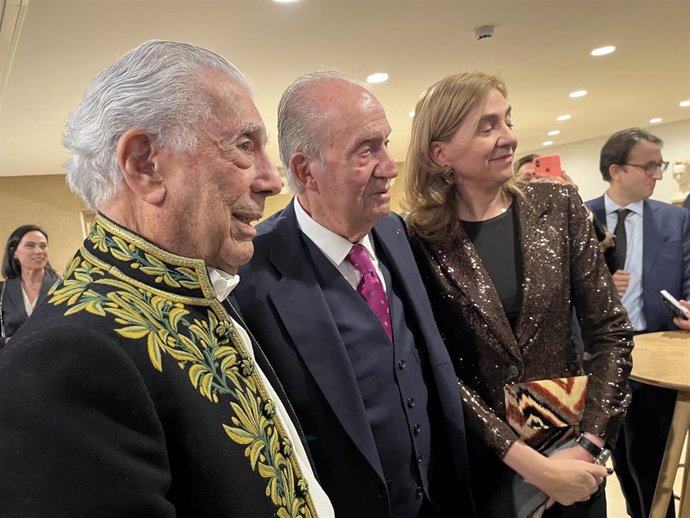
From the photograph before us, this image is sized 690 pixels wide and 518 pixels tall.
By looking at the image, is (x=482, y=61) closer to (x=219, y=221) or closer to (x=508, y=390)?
(x=508, y=390)

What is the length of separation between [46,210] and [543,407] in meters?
11.4

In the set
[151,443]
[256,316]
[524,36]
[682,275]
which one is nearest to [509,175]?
[256,316]

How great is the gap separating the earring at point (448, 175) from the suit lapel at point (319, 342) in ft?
1.63

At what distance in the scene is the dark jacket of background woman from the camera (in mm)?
4109

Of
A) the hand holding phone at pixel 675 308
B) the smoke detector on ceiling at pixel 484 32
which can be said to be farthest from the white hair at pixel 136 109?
the smoke detector on ceiling at pixel 484 32

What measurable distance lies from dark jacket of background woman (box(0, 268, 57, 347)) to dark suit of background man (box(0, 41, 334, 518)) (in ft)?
12.3

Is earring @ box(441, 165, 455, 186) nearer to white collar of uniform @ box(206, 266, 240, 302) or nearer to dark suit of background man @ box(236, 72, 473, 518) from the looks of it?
dark suit of background man @ box(236, 72, 473, 518)

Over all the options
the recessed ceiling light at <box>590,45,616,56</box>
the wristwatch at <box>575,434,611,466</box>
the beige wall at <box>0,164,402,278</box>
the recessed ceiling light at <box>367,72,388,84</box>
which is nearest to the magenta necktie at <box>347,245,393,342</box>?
the wristwatch at <box>575,434,611,466</box>

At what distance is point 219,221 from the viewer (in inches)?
31.0

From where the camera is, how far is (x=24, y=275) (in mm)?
4422

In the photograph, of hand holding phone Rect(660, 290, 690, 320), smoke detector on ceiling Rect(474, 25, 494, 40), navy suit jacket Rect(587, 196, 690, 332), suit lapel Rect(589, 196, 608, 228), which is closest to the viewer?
hand holding phone Rect(660, 290, 690, 320)

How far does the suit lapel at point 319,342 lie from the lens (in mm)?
1124

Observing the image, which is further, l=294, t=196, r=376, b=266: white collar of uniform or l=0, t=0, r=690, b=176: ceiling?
l=0, t=0, r=690, b=176: ceiling

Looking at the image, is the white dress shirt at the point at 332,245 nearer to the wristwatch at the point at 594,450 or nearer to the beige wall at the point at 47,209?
the wristwatch at the point at 594,450
